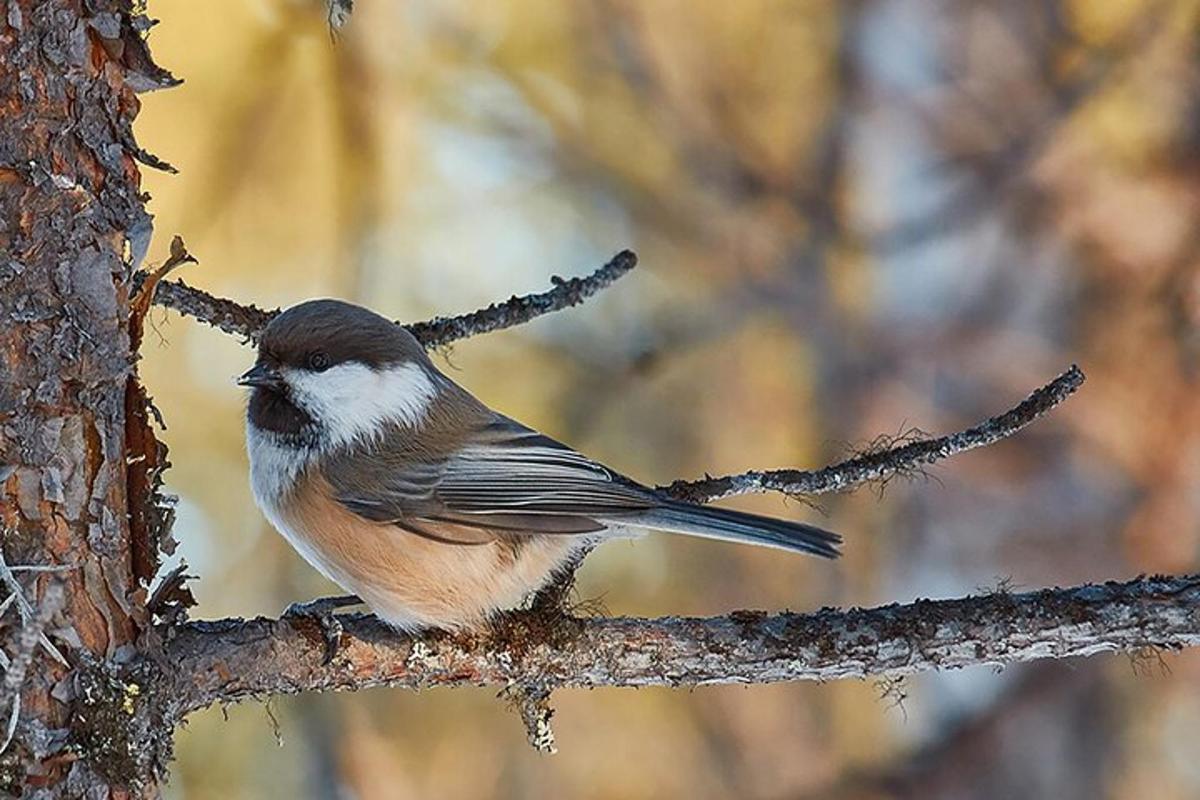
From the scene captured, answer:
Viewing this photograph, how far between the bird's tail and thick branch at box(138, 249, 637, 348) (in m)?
0.48

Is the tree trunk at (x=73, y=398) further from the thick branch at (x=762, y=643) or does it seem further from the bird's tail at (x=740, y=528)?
the bird's tail at (x=740, y=528)

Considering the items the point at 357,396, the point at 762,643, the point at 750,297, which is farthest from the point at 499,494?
the point at 750,297

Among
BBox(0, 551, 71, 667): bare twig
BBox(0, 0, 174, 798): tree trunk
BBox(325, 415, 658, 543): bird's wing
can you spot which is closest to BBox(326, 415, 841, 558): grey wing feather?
BBox(325, 415, 658, 543): bird's wing

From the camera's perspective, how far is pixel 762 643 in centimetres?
225

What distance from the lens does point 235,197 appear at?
197 inches

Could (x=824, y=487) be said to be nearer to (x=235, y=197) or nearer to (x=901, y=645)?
(x=901, y=645)

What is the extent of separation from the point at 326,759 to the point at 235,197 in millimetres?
2057

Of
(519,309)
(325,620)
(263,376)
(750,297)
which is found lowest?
(325,620)

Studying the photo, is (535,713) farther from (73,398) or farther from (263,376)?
(73,398)

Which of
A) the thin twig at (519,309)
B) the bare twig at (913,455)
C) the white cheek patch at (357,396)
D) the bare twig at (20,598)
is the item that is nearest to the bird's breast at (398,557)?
the white cheek patch at (357,396)

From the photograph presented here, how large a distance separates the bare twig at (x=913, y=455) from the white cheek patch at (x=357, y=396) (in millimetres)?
798

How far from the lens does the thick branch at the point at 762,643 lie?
2121 millimetres

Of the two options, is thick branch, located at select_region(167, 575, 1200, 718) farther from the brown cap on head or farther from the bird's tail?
the brown cap on head

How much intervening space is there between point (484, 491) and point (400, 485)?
175 millimetres
